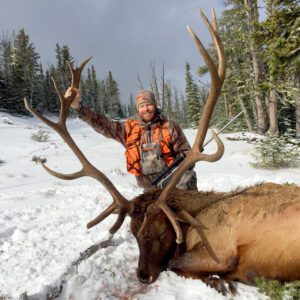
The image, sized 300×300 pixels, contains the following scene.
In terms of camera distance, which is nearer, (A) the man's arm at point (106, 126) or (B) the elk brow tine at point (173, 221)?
(B) the elk brow tine at point (173, 221)

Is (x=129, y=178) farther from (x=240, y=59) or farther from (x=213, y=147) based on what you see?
(x=240, y=59)

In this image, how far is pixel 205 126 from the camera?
352 centimetres

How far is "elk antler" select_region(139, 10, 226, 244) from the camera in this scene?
3129 millimetres

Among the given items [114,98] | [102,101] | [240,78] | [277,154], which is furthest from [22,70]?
[277,154]

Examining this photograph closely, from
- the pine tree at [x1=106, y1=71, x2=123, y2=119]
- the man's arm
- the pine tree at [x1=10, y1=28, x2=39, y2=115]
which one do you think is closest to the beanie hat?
the man's arm

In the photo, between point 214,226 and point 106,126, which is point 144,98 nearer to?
point 106,126

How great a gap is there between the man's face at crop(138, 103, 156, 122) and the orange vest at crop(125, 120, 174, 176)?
16 centimetres

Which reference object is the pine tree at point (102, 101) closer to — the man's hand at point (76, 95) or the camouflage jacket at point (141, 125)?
the camouflage jacket at point (141, 125)

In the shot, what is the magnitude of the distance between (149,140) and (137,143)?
0.20 metres

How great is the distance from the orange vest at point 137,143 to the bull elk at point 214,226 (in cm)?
115

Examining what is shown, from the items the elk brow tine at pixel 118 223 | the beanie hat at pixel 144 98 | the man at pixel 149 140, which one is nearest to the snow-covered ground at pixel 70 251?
the elk brow tine at pixel 118 223

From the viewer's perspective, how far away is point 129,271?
13.2 ft

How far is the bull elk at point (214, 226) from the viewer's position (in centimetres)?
328

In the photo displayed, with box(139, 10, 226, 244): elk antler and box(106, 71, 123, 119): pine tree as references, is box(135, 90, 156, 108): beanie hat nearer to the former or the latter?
box(139, 10, 226, 244): elk antler
